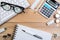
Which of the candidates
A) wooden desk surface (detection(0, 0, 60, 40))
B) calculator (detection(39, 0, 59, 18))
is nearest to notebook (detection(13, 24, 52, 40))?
wooden desk surface (detection(0, 0, 60, 40))

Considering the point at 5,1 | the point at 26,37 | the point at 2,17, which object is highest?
the point at 5,1

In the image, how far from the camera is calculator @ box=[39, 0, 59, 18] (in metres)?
1.57

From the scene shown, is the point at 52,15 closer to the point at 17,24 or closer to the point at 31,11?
the point at 31,11

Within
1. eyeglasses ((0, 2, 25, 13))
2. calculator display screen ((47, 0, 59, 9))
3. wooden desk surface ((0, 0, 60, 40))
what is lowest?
wooden desk surface ((0, 0, 60, 40))

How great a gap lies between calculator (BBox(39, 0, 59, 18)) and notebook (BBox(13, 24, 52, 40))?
13 cm

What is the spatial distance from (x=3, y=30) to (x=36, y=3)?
0.30 m

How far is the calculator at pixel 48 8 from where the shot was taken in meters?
1.57

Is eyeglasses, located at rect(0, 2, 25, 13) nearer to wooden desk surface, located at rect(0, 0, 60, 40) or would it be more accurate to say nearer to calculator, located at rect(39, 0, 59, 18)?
wooden desk surface, located at rect(0, 0, 60, 40)

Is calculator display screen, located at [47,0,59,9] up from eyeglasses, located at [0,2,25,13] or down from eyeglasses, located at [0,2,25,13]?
up

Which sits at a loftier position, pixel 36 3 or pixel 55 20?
pixel 36 3

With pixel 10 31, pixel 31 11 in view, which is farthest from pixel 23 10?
pixel 10 31

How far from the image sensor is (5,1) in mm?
1512

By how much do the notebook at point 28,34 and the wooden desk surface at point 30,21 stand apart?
0.03m

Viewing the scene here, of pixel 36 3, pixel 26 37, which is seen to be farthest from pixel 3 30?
pixel 36 3
